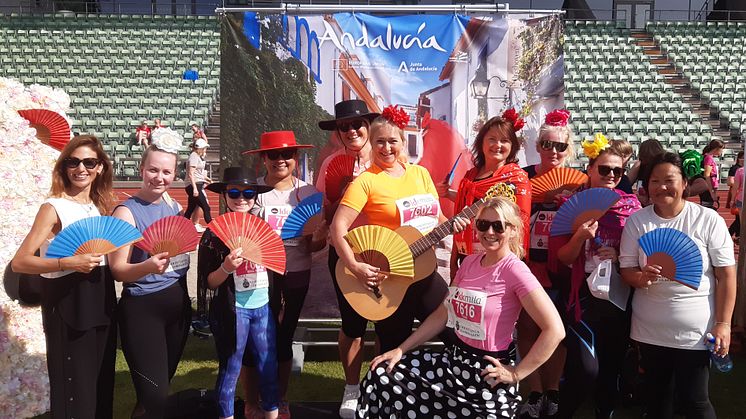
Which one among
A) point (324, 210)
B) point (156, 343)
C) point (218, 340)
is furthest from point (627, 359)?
point (156, 343)

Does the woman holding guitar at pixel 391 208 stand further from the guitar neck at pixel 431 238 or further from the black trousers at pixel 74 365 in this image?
the black trousers at pixel 74 365

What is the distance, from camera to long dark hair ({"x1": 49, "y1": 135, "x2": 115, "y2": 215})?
249 cm

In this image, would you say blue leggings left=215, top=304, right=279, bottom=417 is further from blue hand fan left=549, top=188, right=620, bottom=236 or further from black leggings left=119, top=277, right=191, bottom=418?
blue hand fan left=549, top=188, right=620, bottom=236

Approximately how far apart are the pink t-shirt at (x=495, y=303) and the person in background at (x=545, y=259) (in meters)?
0.69

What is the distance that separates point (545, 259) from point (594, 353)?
1.63ft

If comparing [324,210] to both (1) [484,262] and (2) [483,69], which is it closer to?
(1) [484,262]

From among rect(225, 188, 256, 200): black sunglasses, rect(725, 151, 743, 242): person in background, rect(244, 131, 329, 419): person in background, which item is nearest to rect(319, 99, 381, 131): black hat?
rect(244, 131, 329, 419): person in background

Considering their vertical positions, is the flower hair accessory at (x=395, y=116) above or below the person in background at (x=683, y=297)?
above

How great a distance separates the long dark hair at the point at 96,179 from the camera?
249 cm

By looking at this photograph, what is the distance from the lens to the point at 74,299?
243 cm

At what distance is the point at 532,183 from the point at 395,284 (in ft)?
2.85

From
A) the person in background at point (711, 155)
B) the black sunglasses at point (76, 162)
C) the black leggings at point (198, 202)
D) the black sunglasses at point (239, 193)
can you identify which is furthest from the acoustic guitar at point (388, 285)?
the person in background at point (711, 155)

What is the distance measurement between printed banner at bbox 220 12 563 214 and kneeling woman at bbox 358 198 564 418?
6.44 ft

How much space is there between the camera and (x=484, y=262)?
238cm
